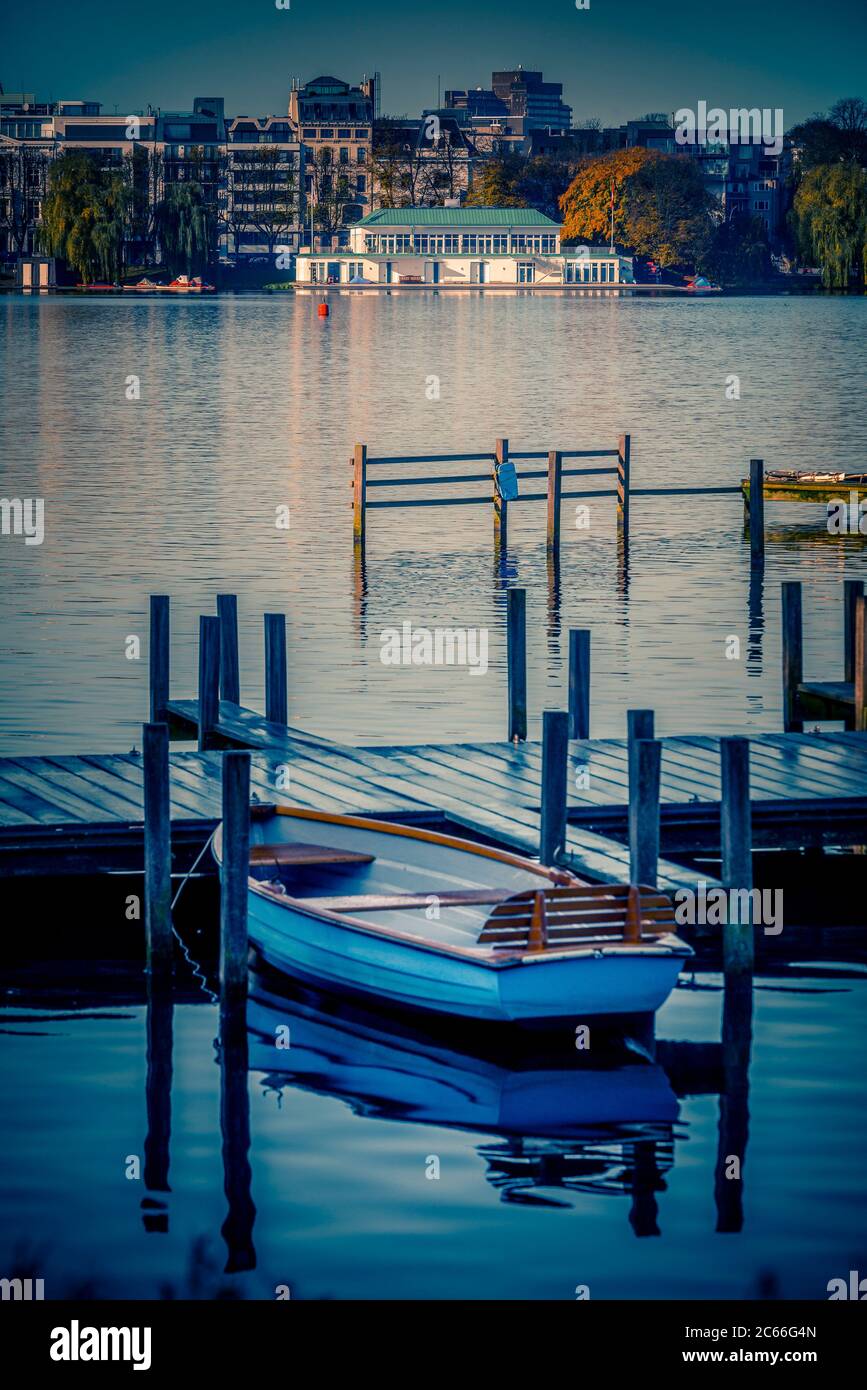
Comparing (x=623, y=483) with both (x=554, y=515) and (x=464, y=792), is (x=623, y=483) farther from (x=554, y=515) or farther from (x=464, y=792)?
(x=464, y=792)

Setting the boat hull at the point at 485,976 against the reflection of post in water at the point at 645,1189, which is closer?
the reflection of post in water at the point at 645,1189

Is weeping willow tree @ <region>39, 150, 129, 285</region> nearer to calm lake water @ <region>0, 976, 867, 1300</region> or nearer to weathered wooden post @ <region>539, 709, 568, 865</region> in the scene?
weathered wooden post @ <region>539, 709, 568, 865</region>

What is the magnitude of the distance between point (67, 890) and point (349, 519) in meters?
26.3

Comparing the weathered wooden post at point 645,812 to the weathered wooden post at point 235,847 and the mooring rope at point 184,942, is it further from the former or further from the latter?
the mooring rope at point 184,942

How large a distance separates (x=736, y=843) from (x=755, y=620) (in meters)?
16.9

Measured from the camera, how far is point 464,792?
655 inches

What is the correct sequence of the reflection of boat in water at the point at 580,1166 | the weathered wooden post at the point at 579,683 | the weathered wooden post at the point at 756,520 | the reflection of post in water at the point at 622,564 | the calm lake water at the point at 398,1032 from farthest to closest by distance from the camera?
the weathered wooden post at the point at 756,520, the reflection of post in water at the point at 622,564, the weathered wooden post at the point at 579,683, the reflection of boat in water at the point at 580,1166, the calm lake water at the point at 398,1032

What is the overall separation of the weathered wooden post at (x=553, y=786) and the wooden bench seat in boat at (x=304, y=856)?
1194mm

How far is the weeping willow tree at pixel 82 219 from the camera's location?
16675 cm

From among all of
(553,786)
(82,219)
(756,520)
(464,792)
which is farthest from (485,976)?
(82,219)

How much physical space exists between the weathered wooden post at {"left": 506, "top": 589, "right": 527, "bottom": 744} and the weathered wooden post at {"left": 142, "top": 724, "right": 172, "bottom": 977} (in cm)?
564

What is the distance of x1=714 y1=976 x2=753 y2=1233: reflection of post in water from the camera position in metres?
11.4

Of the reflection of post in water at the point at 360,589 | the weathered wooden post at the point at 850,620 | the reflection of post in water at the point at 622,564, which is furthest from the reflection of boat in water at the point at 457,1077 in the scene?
the reflection of post in water at the point at 622,564

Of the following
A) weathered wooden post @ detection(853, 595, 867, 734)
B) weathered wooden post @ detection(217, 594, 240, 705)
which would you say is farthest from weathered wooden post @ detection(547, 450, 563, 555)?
weathered wooden post @ detection(853, 595, 867, 734)
